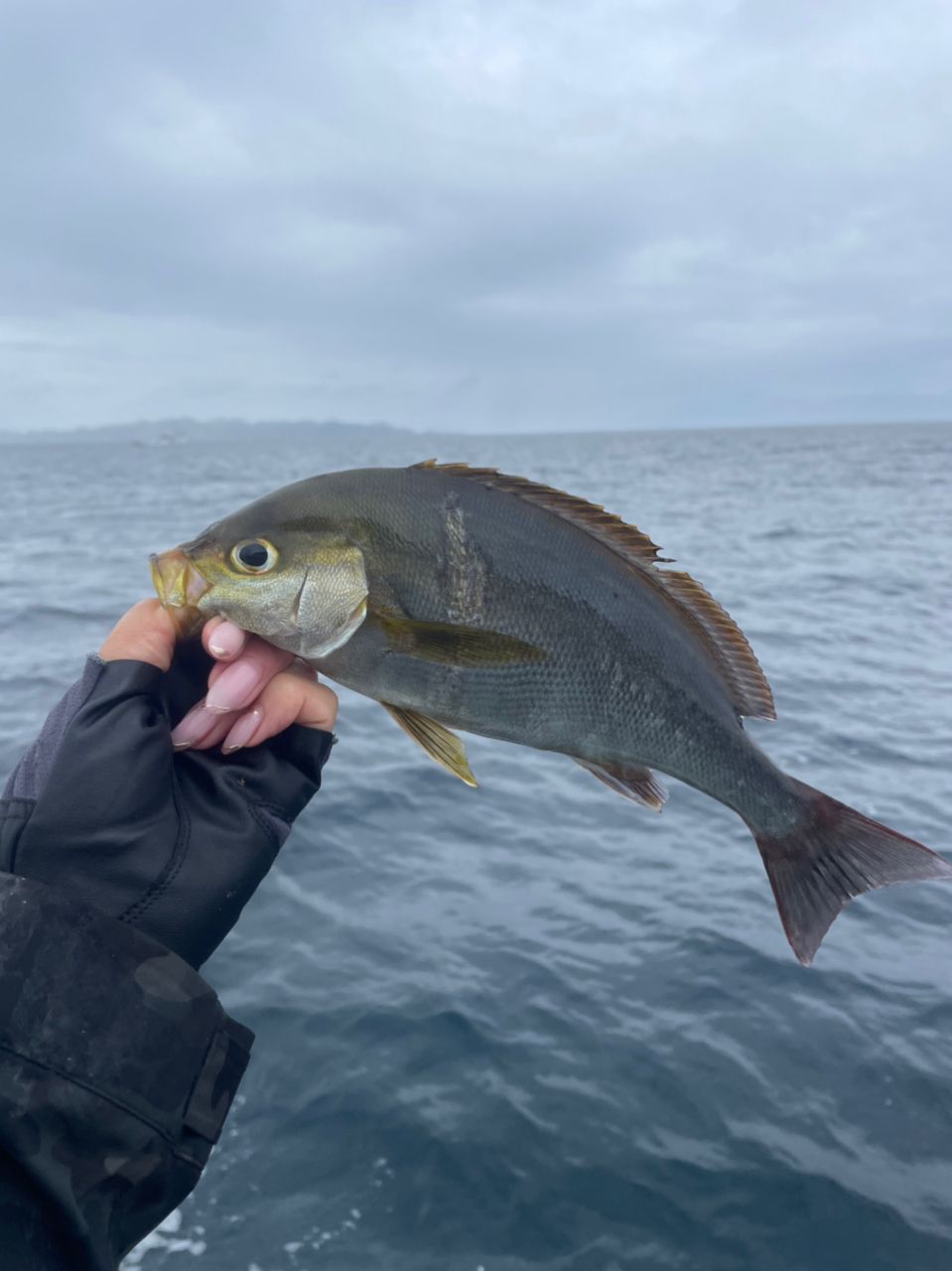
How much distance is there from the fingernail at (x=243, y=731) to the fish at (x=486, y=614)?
0.71ft

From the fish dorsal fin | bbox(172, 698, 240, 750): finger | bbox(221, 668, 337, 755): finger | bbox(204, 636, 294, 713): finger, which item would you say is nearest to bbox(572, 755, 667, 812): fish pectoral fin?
the fish dorsal fin

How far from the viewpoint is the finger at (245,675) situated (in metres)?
2.70

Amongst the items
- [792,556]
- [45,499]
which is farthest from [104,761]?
[45,499]

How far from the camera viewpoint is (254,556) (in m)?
2.81

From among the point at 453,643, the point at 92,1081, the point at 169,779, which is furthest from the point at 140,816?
the point at 453,643

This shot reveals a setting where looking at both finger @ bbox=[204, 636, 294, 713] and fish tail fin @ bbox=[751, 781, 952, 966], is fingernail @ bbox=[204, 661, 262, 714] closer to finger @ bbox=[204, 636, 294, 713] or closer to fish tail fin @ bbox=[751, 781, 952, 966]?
finger @ bbox=[204, 636, 294, 713]

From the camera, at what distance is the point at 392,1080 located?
603 centimetres

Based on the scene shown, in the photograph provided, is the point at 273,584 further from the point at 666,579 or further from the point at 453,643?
the point at 666,579

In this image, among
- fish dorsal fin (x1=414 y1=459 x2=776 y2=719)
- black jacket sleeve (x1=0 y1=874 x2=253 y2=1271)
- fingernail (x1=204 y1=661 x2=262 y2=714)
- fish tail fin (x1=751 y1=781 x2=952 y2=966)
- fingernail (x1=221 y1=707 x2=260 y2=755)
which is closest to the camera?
black jacket sleeve (x1=0 y1=874 x2=253 y2=1271)

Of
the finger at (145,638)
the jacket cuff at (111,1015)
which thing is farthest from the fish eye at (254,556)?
the jacket cuff at (111,1015)

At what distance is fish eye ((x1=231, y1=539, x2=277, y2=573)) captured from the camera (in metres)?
2.79

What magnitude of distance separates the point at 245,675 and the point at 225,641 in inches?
4.3

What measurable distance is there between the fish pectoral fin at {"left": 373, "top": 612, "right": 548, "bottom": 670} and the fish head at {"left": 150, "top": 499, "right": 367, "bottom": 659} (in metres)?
0.12

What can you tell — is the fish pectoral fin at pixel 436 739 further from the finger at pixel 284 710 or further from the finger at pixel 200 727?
the finger at pixel 200 727
